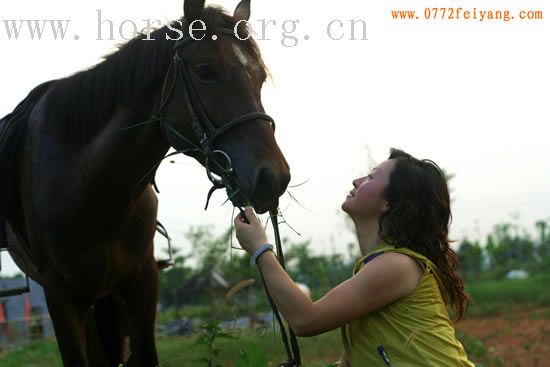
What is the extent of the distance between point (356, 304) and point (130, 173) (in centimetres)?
170

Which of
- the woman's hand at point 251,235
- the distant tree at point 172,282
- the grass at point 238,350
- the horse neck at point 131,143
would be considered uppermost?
the horse neck at point 131,143

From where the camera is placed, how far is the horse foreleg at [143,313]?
390 cm

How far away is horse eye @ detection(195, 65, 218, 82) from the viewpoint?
3.12 metres

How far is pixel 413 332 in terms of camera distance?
228cm

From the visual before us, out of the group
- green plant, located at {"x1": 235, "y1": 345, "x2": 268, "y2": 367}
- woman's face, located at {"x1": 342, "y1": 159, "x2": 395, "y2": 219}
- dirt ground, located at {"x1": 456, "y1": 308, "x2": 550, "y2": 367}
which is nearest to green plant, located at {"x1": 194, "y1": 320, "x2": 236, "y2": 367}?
green plant, located at {"x1": 235, "y1": 345, "x2": 268, "y2": 367}

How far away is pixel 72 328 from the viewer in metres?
3.64

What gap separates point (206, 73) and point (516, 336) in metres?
9.95

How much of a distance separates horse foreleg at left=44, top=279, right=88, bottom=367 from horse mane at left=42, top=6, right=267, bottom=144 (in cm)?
83

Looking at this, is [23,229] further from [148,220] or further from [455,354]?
[455,354]

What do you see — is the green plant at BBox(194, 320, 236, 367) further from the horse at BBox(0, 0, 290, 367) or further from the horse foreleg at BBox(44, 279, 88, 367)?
the horse foreleg at BBox(44, 279, 88, 367)

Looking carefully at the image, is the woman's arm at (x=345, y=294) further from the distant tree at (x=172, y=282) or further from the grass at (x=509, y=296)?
the distant tree at (x=172, y=282)

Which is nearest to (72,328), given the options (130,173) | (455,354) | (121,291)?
(121,291)

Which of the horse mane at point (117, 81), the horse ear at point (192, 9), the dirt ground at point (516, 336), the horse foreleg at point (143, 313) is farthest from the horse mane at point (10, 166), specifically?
the dirt ground at point (516, 336)

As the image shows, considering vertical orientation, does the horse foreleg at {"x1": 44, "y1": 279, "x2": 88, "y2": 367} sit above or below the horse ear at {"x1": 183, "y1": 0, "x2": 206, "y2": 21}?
below
